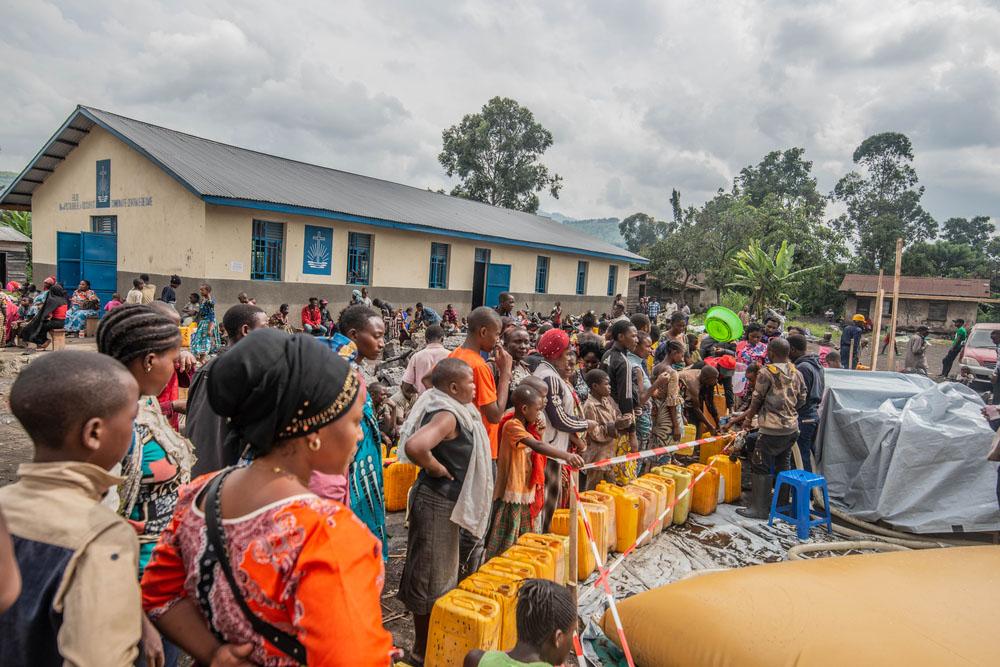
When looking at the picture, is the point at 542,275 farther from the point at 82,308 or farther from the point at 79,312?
the point at 79,312

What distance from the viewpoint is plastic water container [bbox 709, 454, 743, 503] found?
6.16m

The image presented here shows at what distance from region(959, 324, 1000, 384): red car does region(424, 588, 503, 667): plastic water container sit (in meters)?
14.8

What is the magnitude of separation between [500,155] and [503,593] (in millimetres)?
40920

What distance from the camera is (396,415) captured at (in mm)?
5578

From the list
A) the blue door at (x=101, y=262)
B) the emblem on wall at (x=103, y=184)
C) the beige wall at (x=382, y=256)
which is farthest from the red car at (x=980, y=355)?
the emblem on wall at (x=103, y=184)

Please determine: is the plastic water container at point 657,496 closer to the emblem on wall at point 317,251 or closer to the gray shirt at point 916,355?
the gray shirt at point 916,355

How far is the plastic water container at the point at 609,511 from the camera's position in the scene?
470 cm

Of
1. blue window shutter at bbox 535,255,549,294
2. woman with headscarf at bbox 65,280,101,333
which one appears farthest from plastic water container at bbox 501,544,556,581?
blue window shutter at bbox 535,255,549,294

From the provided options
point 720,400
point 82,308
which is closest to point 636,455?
point 720,400

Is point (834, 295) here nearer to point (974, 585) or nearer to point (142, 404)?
point (974, 585)

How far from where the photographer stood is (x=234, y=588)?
124 cm

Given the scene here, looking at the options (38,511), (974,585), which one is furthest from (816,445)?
(38,511)

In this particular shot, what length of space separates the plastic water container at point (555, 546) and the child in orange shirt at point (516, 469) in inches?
10.9

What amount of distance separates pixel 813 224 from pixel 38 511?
117 feet
